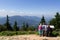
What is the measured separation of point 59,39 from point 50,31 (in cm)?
251

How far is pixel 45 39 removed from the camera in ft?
51.1

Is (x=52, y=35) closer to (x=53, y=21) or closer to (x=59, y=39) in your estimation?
(x=59, y=39)

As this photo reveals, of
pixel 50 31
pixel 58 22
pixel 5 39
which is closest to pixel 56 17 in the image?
pixel 58 22

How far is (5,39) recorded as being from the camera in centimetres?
1580

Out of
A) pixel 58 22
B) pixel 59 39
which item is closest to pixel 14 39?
pixel 59 39

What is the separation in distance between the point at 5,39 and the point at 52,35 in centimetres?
489

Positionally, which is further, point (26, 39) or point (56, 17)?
point (56, 17)

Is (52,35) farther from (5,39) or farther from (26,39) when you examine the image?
Answer: (5,39)

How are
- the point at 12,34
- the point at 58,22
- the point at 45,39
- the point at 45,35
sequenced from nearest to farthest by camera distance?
the point at 45,39 → the point at 45,35 → the point at 12,34 → the point at 58,22

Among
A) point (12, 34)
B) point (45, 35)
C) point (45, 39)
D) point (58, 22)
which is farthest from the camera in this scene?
point (58, 22)

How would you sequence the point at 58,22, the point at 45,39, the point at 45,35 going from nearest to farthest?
the point at 45,39
the point at 45,35
the point at 58,22

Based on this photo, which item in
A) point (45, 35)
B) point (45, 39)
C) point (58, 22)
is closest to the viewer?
point (45, 39)

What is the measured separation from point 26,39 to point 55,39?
100 inches

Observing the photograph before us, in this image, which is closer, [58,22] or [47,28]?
[47,28]
